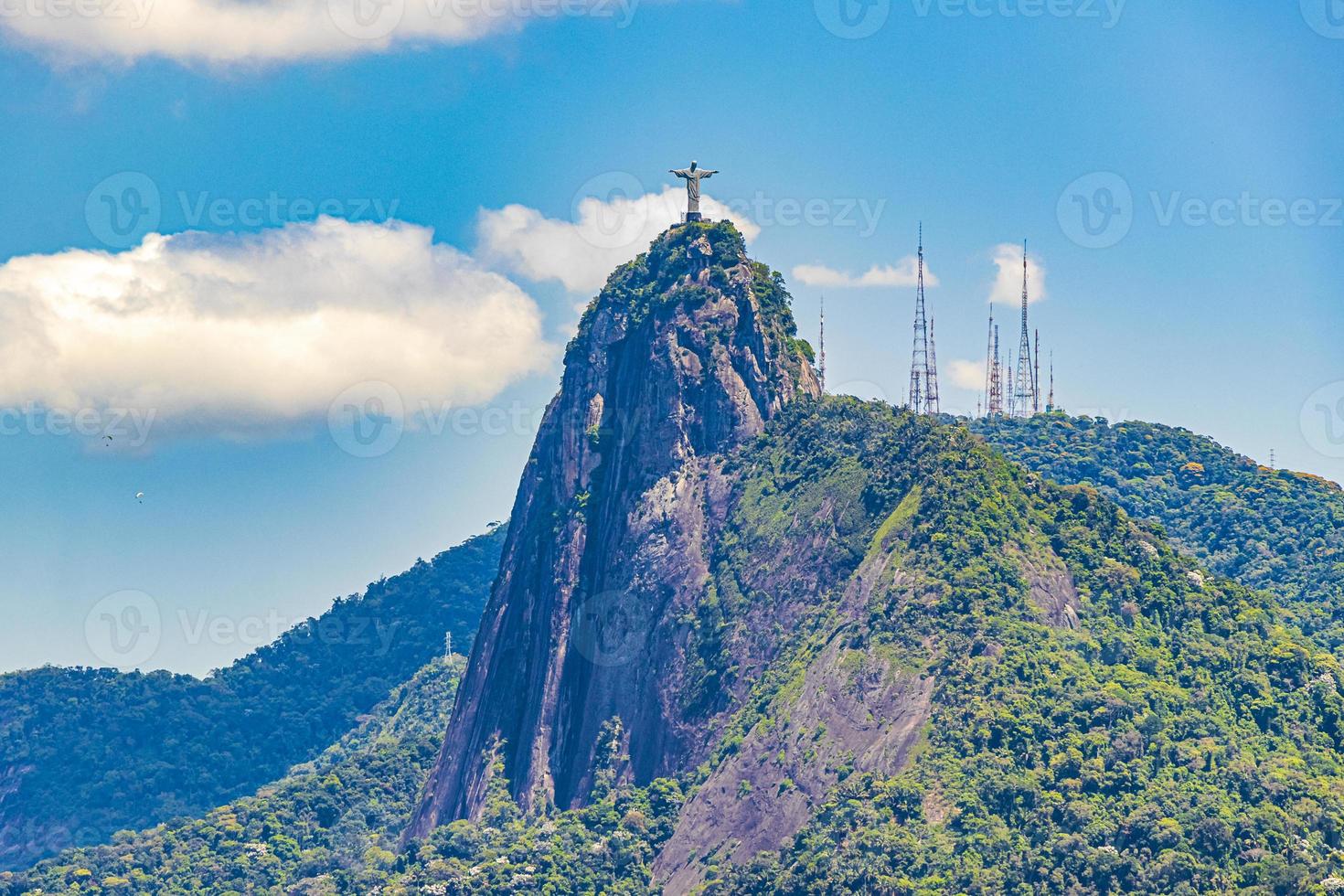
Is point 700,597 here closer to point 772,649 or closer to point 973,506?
point 772,649

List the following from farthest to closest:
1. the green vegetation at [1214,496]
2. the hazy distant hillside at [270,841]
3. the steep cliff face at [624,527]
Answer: the green vegetation at [1214,496] → the hazy distant hillside at [270,841] → the steep cliff face at [624,527]

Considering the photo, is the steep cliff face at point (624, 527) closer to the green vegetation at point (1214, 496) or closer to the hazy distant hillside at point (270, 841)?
the hazy distant hillside at point (270, 841)

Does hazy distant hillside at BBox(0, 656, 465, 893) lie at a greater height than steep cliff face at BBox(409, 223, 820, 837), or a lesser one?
lesser

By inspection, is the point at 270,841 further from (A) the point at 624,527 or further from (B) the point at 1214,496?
(B) the point at 1214,496

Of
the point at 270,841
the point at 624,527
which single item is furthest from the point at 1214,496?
the point at 270,841

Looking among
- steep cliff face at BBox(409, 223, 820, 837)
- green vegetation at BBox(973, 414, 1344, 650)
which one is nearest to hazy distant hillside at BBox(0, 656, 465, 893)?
steep cliff face at BBox(409, 223, 820, 837)

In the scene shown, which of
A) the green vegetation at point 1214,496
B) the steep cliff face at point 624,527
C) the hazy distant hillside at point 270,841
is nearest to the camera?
the steep cliff face at point 624,527

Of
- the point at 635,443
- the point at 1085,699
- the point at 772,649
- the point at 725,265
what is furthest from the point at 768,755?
the point at 725,265

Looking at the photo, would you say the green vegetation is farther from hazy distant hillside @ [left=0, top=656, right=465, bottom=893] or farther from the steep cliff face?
hazy distant hillside @ [left=0, top=656, right=465, bottom=893]

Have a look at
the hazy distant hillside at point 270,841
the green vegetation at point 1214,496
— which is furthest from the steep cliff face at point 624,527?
the green vegetation at point 1214,496
